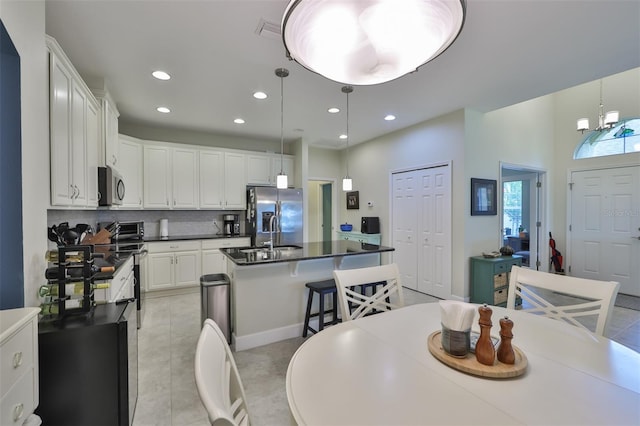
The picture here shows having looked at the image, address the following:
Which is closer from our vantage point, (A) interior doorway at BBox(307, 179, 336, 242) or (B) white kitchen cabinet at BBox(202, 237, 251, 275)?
(B) white kitchen cabinet at BBox(202, 237, 251, 275)

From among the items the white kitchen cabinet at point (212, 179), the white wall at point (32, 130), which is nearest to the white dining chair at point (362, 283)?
the white wall at point (32, 130)

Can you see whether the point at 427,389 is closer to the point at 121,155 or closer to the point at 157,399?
the point at 157,399

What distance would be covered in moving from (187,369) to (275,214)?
2987 mm

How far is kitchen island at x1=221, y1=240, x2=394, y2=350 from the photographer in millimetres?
2693

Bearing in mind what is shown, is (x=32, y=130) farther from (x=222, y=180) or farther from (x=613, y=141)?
(x=613, y=141)

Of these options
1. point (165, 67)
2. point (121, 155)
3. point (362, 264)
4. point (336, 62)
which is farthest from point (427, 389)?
point (121, 155)

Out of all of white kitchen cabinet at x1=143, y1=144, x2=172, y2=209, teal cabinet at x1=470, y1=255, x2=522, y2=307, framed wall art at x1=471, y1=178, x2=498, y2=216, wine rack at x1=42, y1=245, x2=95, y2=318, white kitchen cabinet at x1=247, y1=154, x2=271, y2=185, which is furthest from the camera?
white kitchen cabinet at x1=247, y1=154, x2=271, y2=185

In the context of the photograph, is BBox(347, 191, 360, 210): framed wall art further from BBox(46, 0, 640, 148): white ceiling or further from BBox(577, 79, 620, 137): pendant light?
BBox(577, 79, 620, 137): pendant light

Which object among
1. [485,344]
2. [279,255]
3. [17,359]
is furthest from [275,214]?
[485,344]

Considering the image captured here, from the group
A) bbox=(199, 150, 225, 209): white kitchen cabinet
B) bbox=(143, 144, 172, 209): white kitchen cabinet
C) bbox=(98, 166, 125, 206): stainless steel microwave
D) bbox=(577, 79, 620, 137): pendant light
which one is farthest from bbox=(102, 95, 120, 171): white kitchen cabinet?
bbox=(577, 79, 620, 137): pendant light

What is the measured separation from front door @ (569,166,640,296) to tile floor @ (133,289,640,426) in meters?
1.12

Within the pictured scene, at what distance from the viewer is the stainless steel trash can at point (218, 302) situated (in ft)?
8.95

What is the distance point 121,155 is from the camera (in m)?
4.05

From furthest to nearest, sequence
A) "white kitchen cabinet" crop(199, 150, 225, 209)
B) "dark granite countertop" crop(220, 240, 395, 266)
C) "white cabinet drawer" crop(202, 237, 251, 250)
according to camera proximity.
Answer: "white kitchen cabinet" crop(199, 150, 225, 209)
"white cabinet drawer" crop(202, 237, 251, 250)
"dark granite countertop" crop(220, 240, 395, 266)
